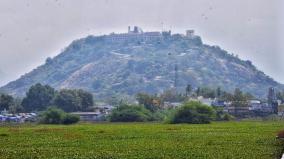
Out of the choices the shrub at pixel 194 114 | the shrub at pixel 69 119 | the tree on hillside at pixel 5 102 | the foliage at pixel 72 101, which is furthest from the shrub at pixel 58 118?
the tree on hillside at pixel 5 102

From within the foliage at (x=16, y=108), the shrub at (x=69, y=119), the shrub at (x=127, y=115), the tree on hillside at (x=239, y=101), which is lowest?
the shrub at (x=69, y=119)

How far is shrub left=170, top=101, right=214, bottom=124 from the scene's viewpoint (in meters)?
94.8

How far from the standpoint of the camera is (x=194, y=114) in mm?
95125

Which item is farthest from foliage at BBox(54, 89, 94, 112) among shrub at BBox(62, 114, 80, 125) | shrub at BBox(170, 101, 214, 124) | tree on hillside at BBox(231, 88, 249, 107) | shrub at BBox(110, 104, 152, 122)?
shrub at BBox(170, 101, 214, 124)

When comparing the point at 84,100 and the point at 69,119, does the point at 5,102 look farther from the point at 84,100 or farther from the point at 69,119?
the point at 69,119

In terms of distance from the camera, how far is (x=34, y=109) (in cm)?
16288

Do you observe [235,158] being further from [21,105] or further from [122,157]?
[21,105]

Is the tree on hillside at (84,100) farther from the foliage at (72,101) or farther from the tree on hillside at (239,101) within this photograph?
the tree on hillside at (239,101)

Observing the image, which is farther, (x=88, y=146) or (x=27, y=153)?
(x=88, y=146)

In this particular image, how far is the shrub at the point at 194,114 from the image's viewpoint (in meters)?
94.8

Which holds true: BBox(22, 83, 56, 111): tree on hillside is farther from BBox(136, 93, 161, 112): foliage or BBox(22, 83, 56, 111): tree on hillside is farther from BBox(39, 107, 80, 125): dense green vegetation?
BBox(39, 107, 80, 125): dense green vegetation


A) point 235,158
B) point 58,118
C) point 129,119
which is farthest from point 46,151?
point 129,119

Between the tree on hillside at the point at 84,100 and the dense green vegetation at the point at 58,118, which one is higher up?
the tree on hillside at the point at 84,100

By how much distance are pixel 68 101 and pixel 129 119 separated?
152 feet
